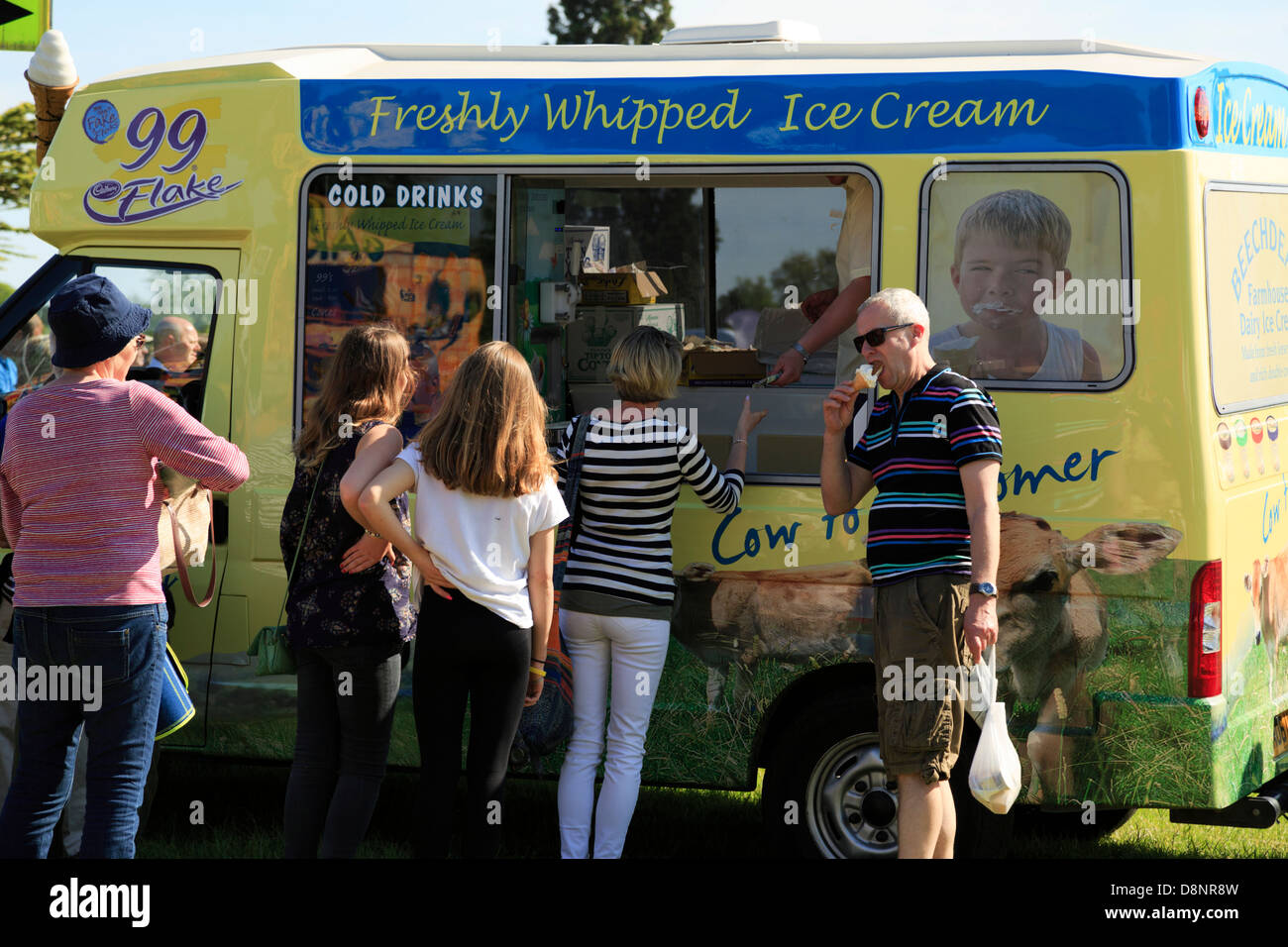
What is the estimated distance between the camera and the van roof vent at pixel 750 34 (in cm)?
495

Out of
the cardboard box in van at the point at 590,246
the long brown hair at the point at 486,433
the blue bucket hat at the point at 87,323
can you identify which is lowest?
the long brown hair at the point at 486,433

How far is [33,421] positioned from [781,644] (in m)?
2.42

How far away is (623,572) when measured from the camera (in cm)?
425

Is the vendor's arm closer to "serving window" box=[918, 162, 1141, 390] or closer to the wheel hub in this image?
"serving window" box=[918, 162, 1141, 390]

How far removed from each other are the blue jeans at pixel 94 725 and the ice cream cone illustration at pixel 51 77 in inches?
103

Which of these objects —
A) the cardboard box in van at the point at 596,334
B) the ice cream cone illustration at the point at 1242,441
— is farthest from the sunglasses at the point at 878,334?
the cardboard box in van at the point at 596,334

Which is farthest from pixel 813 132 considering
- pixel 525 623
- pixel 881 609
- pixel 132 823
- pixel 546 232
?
pixel 132 823

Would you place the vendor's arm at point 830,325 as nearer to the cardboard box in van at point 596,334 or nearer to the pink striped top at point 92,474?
the cardboard box in van at point 596,334

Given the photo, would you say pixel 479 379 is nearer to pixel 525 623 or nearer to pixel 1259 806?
pixel 525 623

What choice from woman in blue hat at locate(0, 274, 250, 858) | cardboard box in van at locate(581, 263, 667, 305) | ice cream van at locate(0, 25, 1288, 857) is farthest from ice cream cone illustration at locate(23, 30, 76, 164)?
cardboard box in van at locate(581, 263, 667, 305)

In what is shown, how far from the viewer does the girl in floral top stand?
12.8 ft

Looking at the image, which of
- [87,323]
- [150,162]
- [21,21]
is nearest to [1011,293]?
[87,323]

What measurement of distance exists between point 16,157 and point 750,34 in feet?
35.0

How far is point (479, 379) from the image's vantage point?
3.79 metres
